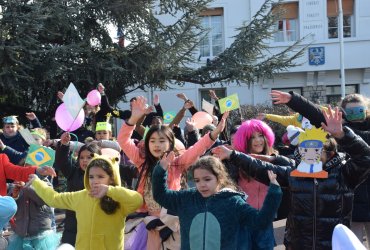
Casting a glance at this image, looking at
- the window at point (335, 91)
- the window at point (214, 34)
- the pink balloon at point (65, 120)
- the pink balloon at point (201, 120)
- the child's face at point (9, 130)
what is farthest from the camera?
Answer: the window at point (335, 91)

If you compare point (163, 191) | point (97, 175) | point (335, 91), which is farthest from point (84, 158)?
point (335, 91)

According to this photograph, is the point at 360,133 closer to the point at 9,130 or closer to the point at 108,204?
the point at 108,204

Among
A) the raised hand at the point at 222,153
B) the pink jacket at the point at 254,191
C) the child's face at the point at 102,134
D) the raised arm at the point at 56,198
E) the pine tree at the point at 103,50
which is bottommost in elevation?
the pink jacket at the point at 254,191

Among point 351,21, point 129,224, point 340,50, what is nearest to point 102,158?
point 129,224

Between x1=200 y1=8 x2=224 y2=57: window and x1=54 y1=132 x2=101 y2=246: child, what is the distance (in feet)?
48.0

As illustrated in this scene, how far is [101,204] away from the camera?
11.8ft

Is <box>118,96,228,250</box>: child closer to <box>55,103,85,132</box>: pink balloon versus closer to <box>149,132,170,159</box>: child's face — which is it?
<box>149,132,170,159</box>: child's face

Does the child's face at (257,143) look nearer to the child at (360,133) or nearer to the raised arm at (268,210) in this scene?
the child at (360,133)

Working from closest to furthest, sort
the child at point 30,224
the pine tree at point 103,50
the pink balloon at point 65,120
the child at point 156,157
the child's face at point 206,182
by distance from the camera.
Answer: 1. the child's face at point 206,182
2. the child at point 156,157
3. the child at point 30,224
4. the pink balloon at point 65,120
5. the pine tree at point 103,50

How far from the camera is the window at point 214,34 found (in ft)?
62.2

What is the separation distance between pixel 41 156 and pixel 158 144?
986mm

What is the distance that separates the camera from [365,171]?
3363mm

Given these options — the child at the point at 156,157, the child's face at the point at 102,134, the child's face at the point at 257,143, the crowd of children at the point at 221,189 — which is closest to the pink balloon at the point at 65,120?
the child's face at the point at 102,134

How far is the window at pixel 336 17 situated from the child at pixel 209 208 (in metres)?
16.8
